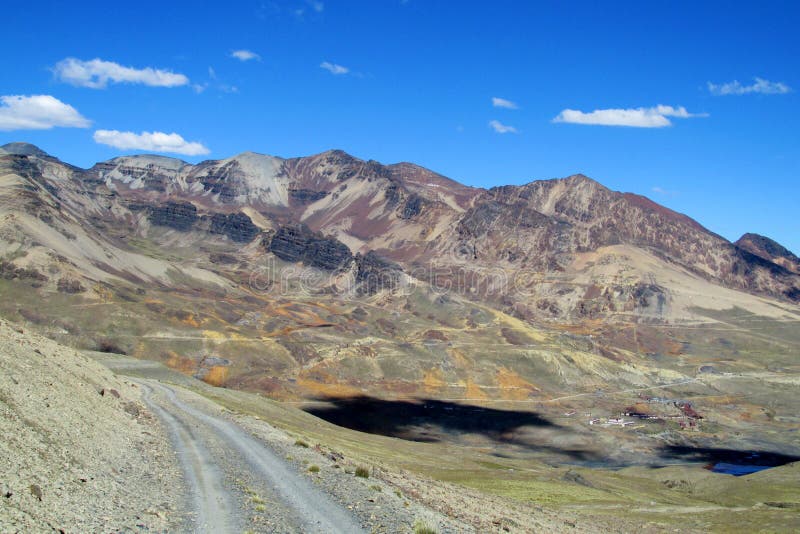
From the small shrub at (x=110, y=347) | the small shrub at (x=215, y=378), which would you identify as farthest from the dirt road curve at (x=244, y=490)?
the small shrub at (x=110, y=347)

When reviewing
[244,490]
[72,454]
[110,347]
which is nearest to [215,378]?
[110,347]

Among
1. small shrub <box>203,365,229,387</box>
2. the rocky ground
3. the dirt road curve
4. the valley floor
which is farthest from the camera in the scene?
small shrub <box>203,365,229,387</box>

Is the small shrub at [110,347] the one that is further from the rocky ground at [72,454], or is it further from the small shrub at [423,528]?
the small shrub at [423,528]

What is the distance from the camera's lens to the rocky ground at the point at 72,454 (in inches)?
780

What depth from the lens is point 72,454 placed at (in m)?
25.9

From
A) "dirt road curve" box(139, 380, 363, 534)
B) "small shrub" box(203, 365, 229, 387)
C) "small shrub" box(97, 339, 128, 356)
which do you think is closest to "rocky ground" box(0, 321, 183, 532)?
"dirt road curve" box(139, 380, 363, 534)

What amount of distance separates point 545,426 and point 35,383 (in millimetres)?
164325

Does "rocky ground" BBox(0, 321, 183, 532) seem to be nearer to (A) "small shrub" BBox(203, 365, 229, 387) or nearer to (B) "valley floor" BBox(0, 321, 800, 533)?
(B) "valley floor" BBox(0, 321, 800, 533)

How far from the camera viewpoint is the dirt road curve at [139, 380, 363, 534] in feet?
76.2

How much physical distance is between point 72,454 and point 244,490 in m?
7.10

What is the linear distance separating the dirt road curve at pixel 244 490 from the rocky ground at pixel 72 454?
1.03m

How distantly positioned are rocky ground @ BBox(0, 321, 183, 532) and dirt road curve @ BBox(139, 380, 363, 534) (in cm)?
103

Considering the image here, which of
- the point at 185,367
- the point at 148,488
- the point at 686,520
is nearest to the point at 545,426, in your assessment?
the point at 185,367

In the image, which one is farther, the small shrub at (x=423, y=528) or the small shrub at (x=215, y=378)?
the small shrub at (x=215, y=378)
